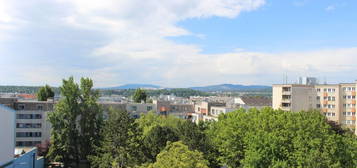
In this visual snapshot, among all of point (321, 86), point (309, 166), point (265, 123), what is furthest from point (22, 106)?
point (321, 86)

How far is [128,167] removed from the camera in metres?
33.3

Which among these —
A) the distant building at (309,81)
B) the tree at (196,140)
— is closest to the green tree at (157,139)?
the tree at (196,140)

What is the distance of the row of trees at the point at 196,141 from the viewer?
27234 millimetres

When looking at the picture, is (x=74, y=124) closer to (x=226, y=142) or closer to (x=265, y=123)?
(x=226, y=142)

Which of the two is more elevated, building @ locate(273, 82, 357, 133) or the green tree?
building @ locate(273, 82, 357, 133)

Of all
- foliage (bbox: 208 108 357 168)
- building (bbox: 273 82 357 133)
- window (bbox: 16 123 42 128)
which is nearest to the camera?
foliage (bbox: 208 108 357 168)

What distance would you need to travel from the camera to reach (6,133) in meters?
31.4

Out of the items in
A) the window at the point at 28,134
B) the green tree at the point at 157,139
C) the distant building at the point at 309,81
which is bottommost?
the window at the point at 28,134

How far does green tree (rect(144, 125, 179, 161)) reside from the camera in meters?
35.6

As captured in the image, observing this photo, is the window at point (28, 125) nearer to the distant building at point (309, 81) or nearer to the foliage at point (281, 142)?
the foliage at point (281, 142)

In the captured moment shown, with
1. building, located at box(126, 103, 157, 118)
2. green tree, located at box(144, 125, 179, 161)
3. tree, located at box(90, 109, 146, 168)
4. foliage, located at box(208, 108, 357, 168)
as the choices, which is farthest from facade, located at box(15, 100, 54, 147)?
foliage, located at box(208, 108, 357, 168)

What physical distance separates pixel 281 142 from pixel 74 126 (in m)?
25.6

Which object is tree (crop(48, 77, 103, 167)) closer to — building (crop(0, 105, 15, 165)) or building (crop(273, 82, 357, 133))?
building (crop(0, 105, 15, 165))

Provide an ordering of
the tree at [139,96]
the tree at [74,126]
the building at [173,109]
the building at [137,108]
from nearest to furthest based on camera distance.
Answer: the tree at [74,126]
the building at [137,108]
the building at [173,109]
the tree at [139,96]
